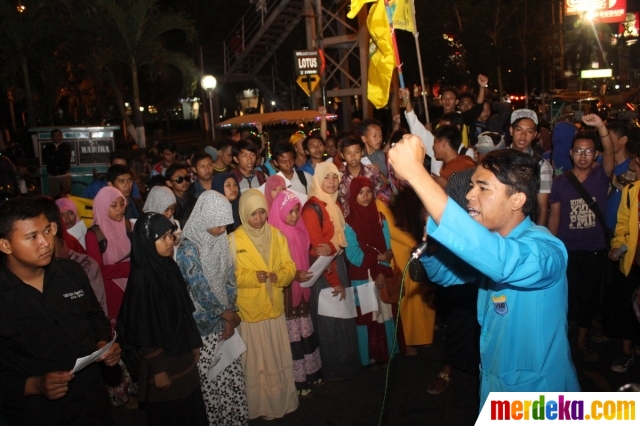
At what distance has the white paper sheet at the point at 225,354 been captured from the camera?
15.4 ft

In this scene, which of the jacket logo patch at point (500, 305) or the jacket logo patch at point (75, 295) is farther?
the jacket logo patch at point (75, 295)

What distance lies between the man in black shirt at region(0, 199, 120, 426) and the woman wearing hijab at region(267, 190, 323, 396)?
2232 mm

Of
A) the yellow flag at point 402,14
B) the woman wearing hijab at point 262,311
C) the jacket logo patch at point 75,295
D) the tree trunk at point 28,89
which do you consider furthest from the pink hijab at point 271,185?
the tree trunk at point 28,89

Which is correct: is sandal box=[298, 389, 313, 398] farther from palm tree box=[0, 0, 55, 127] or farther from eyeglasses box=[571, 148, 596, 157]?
palm tree box=[0, 0, 55, 127]

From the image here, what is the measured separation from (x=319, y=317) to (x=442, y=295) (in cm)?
117

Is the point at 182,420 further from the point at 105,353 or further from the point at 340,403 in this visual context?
the point at 340,403

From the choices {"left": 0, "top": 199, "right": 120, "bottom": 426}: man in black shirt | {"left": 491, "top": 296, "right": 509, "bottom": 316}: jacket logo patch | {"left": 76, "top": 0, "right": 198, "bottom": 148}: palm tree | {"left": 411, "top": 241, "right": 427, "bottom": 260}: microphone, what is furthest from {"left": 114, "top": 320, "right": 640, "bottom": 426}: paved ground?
{"left": 76, "top": 0, "right": 198, "bottom": 148}: palm tree

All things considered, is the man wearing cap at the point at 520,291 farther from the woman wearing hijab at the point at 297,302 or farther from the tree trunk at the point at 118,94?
the tree trunk at the point at 118,94

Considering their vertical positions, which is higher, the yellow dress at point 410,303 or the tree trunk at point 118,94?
the tree trunk at point 118,94

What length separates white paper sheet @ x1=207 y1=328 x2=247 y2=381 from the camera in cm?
469

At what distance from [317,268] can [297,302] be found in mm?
361

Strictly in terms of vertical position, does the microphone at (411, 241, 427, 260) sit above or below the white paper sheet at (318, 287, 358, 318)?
above

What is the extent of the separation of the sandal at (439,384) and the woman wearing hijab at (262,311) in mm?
1251

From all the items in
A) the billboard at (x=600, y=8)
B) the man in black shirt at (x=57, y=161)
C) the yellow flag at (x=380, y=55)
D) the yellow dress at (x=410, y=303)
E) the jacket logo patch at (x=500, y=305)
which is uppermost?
the billboard at (x=600, y=8)
